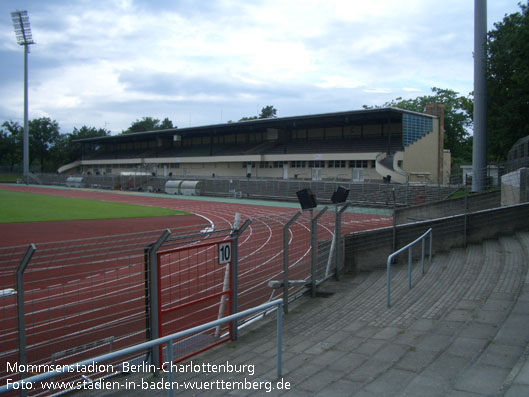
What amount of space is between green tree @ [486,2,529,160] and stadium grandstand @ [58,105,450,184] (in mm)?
11415

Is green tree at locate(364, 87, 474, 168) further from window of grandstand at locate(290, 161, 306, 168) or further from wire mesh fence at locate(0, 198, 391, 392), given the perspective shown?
wire mesh fence at locate(0, 198, 391, 392)

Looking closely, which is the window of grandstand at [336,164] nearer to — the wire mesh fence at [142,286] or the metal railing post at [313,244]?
the wire mesh fence at [142,286]

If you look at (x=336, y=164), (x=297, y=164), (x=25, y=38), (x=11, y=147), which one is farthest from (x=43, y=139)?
(x=336, y=164)

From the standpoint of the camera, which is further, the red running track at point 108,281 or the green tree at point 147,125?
the green tree at point 147,125

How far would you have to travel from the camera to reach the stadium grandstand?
46531 millimetres

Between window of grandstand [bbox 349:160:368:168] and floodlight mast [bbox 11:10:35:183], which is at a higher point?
floodlight mast [bbox 11:10:35:183]

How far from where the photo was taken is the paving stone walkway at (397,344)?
15.3 ft

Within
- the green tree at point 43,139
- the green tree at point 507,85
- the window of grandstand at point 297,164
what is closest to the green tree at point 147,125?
the green tree at point 43,139

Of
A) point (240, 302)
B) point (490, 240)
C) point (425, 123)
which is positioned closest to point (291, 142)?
point (425, 123)

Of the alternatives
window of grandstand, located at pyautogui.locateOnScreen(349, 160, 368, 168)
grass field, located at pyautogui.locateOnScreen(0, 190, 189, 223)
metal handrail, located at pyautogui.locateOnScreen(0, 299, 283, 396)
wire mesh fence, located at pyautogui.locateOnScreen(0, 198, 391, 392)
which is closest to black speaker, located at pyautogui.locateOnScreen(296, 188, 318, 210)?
wire mesh fence, located at pyautogui.locateOnScreen(0, 198, 391, 392)

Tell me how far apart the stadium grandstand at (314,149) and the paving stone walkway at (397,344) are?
3074 cm

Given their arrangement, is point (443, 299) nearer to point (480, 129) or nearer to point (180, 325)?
point (180, 325)

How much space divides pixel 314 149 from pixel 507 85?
2935cm

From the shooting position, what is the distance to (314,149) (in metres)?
54.4
